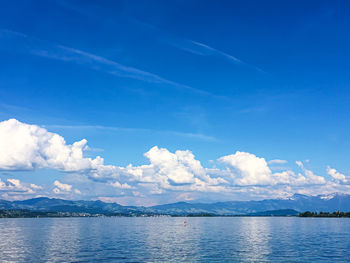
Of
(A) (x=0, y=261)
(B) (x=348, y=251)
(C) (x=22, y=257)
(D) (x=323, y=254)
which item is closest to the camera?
(A) (x=0, y=261)

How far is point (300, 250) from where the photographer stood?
111 metres

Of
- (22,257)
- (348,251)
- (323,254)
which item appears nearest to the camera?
(22,257)

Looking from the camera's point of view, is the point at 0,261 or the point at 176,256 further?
the point at 176,256

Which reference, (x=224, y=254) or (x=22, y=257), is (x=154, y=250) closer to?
(x=224, y=254)

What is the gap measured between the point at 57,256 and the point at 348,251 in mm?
95873

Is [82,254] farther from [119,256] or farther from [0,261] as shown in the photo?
[0,261]

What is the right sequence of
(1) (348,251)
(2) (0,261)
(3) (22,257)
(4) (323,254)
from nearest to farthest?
(2) (0,261) < (3) (22,257) < (4) (323,254) < (1) (348,251)

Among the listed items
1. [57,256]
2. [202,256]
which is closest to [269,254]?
[202,256]

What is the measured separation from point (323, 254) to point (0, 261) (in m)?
96.7

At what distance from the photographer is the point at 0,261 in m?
87.9

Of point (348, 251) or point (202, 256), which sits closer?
point (202, 256)

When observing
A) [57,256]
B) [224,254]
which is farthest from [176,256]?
[57,256]

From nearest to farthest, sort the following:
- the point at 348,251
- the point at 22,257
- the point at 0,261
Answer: the point at 0,261, the point at 22,257, the point at 348,251

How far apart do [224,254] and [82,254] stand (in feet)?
147
